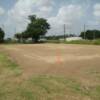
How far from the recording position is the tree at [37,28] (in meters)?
92.7

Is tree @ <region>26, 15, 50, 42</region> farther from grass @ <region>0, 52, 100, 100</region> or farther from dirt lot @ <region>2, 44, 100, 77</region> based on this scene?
grass @ <region>0, 52, 100, 100</region>

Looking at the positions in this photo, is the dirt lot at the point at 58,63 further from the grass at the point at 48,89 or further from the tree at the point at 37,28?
the tree at the point at 37,28

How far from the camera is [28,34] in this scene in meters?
94.3

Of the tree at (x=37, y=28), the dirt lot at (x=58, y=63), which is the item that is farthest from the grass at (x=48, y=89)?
the tree at (x=37, y=28)

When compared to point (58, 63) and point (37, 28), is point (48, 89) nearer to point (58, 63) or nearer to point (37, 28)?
point (58, 63)

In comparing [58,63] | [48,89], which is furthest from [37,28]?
[48,89]

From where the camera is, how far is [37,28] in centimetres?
9356

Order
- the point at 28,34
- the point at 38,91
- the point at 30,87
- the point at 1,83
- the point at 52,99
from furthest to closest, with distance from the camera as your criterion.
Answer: the point at 28,34
the point at 1,83
the point at 30,87
the point at 38,91
the point at 52,99

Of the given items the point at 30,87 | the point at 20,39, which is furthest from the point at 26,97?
the point at 20,39

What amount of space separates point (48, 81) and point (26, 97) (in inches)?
89.5

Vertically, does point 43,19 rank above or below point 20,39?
above

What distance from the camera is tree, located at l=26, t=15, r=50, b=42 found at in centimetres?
9268

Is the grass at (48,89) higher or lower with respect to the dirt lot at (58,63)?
higher

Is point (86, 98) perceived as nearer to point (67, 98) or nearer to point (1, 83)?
point (67, 98)
